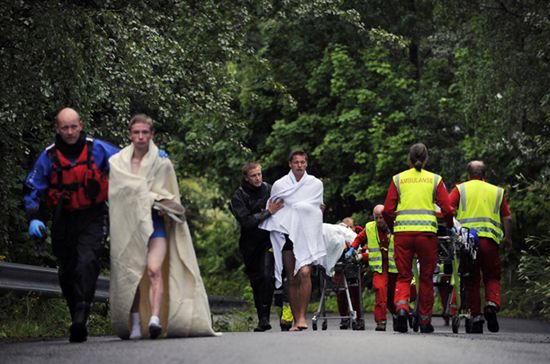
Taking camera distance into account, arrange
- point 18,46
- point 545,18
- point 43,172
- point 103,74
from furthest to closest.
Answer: point 545,18
point 103,74
point 18,46
point 43,172

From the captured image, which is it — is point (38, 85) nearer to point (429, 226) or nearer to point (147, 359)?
point (429, 226)

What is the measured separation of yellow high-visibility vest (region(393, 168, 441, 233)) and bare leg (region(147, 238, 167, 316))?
351 cm

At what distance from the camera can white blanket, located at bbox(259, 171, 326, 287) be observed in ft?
56.7

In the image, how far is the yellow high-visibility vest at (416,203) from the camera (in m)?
15.9

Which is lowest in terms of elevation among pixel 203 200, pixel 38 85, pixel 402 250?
pixel 402 250

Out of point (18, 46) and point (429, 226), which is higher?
point (18, 46)

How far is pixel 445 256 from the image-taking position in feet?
57.4

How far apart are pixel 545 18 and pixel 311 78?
51.6ft

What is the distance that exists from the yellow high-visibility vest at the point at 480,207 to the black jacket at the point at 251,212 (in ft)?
7.51

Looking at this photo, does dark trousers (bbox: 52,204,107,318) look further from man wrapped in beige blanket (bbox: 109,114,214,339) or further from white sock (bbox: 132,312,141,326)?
white sock (bbox: 132,312,141,326)

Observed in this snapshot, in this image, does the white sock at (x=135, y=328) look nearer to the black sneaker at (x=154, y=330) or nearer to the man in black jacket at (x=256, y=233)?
the black sneaker at (x=154, y=330)

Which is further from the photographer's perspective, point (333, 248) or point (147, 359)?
point (333, 248)

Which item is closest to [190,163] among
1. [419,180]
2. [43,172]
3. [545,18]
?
[545,18]

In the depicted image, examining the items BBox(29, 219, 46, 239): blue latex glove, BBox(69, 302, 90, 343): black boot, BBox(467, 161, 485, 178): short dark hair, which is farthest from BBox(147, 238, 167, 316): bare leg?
BBox(467, 161, 485, 178): short dark hair
